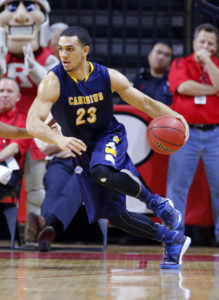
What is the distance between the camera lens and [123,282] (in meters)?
3.49

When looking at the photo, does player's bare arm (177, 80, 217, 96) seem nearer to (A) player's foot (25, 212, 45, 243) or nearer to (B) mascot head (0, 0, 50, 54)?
(B) mascot head (0, 0, 50, 54)

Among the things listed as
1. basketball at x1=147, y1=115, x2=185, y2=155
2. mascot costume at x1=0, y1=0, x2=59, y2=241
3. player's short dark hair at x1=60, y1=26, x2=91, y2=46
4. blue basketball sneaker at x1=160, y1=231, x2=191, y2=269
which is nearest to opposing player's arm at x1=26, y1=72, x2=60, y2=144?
player's short dark hair at x1=60, y1=26, x2=91, y2=46

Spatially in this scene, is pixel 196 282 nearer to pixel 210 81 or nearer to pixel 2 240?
pixel 210 81

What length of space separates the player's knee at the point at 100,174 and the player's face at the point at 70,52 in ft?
2.39

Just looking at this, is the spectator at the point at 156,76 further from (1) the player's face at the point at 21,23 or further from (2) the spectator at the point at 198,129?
(1) the player's face at the point at 21,23

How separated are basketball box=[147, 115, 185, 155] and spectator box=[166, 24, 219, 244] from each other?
4.97 ft

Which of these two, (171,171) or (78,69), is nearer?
(78,69)

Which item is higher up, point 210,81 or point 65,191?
point 210,81

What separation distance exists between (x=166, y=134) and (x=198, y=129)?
164 centimetres

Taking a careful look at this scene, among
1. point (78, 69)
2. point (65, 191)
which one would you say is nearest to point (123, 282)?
point (78, 69)

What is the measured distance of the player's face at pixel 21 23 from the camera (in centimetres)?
619

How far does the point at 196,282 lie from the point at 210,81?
269 cm

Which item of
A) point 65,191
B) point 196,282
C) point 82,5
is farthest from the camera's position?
point 82,5

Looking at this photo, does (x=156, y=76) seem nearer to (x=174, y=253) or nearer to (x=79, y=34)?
(x=79, y=34)
